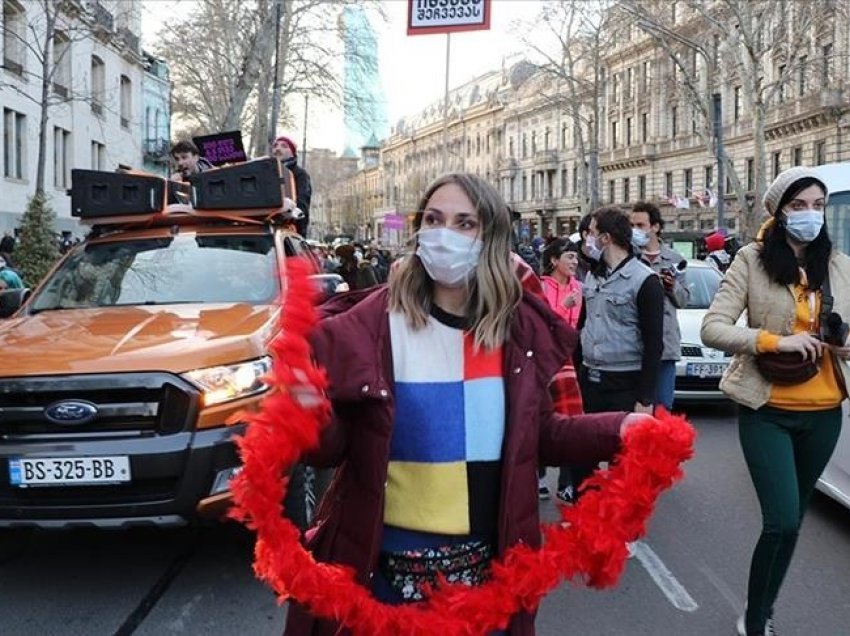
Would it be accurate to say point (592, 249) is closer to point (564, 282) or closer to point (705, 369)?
point (564, 282)

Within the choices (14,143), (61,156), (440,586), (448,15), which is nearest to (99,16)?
(14,143)

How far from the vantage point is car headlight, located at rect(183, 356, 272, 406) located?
4.34 metres

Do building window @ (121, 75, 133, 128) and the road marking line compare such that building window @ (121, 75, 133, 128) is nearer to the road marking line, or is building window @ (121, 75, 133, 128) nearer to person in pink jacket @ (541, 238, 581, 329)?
person in pink jacket @ (541, 238, 581, 329)

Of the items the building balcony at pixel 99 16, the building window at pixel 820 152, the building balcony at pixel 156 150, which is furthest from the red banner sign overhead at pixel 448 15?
the building window at pixel 820 152

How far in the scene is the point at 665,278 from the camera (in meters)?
6.10

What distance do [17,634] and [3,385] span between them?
45.9 inches

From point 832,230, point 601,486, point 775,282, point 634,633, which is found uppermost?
point 832,230

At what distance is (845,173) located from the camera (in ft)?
20.3

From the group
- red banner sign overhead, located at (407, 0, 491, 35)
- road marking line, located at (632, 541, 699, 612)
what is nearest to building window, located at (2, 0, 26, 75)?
red banner sign overhead, located at (407, 0, 491, 35)

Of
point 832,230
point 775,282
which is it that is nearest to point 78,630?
point 775,282

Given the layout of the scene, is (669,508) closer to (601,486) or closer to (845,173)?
(845,173)

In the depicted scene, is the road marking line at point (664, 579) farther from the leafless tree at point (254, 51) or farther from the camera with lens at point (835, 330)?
the leafless tree at point (254, 51)

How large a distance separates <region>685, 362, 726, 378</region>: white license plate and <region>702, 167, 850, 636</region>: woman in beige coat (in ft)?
19.5

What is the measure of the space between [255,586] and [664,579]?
2.25 meters
